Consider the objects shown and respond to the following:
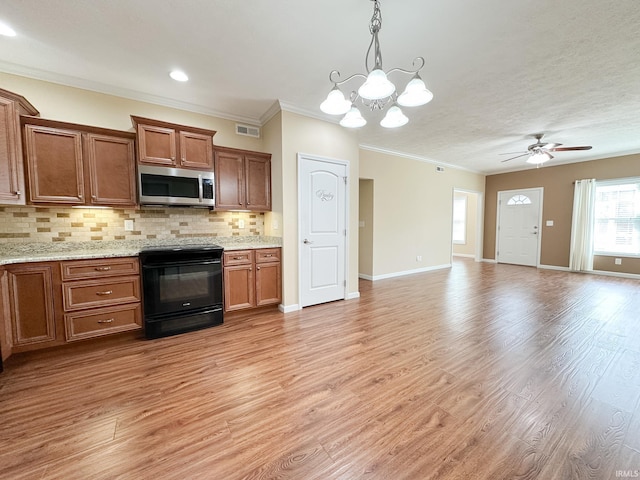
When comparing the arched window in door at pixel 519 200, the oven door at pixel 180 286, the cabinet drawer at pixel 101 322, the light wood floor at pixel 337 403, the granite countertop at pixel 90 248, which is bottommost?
the light wood floor at pixel 337 403

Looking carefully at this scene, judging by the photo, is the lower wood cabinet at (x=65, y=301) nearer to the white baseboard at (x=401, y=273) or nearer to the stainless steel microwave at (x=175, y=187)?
the stainless steel microwave at (x=175, y=187)

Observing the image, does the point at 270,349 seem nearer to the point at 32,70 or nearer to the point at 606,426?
the point at 606,426

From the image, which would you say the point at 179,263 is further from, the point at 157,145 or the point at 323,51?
the point at 323,51

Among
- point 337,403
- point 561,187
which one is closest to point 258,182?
point 337,403

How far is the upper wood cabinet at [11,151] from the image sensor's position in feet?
7.48

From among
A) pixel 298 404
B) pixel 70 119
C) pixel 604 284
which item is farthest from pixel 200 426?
pixel 604 284

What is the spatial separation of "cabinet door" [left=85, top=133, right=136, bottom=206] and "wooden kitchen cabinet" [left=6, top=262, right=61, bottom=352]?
826 mm

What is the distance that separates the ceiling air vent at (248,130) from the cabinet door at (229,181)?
21.1 inches

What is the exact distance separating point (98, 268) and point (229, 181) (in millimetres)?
1730

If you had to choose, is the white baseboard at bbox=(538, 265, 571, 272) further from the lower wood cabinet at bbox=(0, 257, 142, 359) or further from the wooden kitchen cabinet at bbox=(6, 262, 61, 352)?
the wooden kitchen cabinet at bbox=(6, 262, 61, 352)

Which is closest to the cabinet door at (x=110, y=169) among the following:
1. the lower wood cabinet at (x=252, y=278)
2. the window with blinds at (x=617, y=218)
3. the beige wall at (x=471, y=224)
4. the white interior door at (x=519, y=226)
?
the lower wood cabinet at (x=252, y=278)

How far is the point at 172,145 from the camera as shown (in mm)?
3012

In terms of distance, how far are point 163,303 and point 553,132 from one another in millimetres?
6535

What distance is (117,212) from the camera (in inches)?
121
